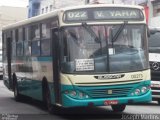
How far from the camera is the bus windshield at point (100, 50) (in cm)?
1288

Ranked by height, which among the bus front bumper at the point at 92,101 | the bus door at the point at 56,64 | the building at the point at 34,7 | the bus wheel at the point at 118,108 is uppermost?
the building at the point at 34,7

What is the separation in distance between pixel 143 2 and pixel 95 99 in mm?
26765

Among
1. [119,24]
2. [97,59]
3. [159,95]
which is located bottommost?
[159,95]

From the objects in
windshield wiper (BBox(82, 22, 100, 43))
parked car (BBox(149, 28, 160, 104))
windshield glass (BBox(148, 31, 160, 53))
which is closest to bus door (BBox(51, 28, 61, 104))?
windshield wiper (BBox(82, 22, 100, 43))

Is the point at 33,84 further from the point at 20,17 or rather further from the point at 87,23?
the point at 20,17

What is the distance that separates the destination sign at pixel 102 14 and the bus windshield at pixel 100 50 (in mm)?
234

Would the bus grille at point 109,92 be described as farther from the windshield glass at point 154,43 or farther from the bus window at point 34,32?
the windshield glass at point 154,43

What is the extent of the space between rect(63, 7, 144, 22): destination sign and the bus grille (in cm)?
175

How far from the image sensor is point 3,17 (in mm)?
87625

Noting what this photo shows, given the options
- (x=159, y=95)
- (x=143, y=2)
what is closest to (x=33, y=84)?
(x=159, y=95)

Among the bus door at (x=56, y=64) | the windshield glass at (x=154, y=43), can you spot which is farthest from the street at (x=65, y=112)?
the windshield glass at (x=154, y=43)

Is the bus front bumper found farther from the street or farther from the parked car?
the parked car

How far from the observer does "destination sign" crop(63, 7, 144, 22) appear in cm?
1321

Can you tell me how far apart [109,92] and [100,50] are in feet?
3.36
